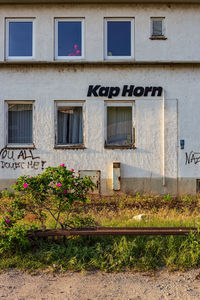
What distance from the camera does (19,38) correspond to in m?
8.50

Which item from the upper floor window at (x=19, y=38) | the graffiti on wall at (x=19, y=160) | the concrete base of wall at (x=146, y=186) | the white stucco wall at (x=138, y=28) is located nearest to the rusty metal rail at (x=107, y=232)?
the concrete base of wall at (x=146, y=186)

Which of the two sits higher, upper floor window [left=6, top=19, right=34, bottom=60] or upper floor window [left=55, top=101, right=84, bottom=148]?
upper floor window [left=6, top=19, right=34, bottom=60]

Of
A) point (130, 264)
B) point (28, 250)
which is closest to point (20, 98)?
point (28, 250)

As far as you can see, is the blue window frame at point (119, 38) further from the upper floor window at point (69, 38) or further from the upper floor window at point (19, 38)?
the upper floor window at point (19, 38)

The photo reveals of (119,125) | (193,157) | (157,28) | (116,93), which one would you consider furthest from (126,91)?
(193,157)

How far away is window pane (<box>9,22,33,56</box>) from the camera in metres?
8.47

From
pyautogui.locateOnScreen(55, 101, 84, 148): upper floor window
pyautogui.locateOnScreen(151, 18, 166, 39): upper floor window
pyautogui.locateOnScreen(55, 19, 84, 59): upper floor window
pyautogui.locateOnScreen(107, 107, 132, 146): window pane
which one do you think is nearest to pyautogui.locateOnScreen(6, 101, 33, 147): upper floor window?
pyautogui.locateOnScreen(55, 101, 84, 148): upper floor window

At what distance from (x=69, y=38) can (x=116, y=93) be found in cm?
237

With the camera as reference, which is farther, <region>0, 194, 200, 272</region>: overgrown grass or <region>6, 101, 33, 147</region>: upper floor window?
<region>6, 101, 33, 147</region>: upper floor window

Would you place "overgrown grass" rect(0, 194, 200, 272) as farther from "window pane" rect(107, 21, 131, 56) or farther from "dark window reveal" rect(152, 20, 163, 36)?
"dark window reveal" rect(152, 20, 163, 36)

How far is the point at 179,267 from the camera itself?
3.43m

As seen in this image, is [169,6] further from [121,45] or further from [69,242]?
[69,242]

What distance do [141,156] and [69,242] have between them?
482cm

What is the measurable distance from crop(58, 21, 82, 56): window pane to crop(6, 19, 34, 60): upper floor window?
0.92 meters
